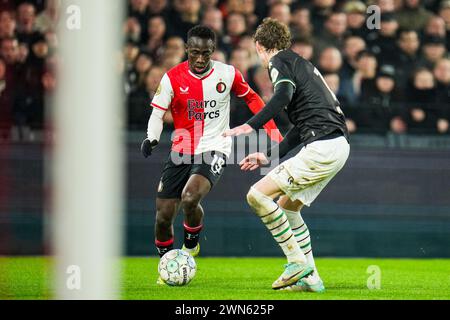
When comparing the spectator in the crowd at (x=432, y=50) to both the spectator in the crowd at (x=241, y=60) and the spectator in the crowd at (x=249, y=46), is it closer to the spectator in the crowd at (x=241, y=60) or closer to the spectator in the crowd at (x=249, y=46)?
the spectator in the crowd at (x=249, y=46)

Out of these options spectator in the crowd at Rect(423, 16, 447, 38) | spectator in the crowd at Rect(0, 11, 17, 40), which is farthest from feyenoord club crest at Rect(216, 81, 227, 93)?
spectator in the crowd at Rect(423, 16, 447, 38)

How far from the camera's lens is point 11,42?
396 inches

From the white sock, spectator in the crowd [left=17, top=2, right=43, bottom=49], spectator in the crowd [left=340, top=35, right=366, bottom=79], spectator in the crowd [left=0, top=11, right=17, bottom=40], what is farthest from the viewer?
spectator in the crowd [left=340, top=35, right=366, bottom=79]

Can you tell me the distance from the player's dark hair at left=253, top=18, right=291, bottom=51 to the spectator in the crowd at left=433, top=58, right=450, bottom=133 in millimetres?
5005

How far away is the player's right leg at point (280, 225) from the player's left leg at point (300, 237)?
4.3 inches

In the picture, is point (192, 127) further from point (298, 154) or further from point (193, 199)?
point (298, 154)

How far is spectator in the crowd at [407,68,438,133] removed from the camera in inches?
419

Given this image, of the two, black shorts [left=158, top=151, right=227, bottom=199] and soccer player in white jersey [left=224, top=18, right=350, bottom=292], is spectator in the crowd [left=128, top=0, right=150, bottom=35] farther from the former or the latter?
soccer player in white jersey [left=224, top=18, right=350, bottom=292]

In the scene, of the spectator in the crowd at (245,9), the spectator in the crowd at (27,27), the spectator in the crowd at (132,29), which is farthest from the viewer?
the spectator in the crowd at (245,9)

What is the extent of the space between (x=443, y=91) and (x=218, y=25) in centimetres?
268

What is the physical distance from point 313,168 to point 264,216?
430 millimetres

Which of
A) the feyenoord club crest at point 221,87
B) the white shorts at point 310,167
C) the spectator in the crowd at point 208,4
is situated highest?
the spectator in the crowd at point 208,4

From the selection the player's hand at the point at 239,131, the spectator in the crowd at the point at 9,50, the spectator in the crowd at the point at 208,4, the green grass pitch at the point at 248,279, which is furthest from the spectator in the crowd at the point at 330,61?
the player's hand at the point at 239,131

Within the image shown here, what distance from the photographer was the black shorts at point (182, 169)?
6.94 m
